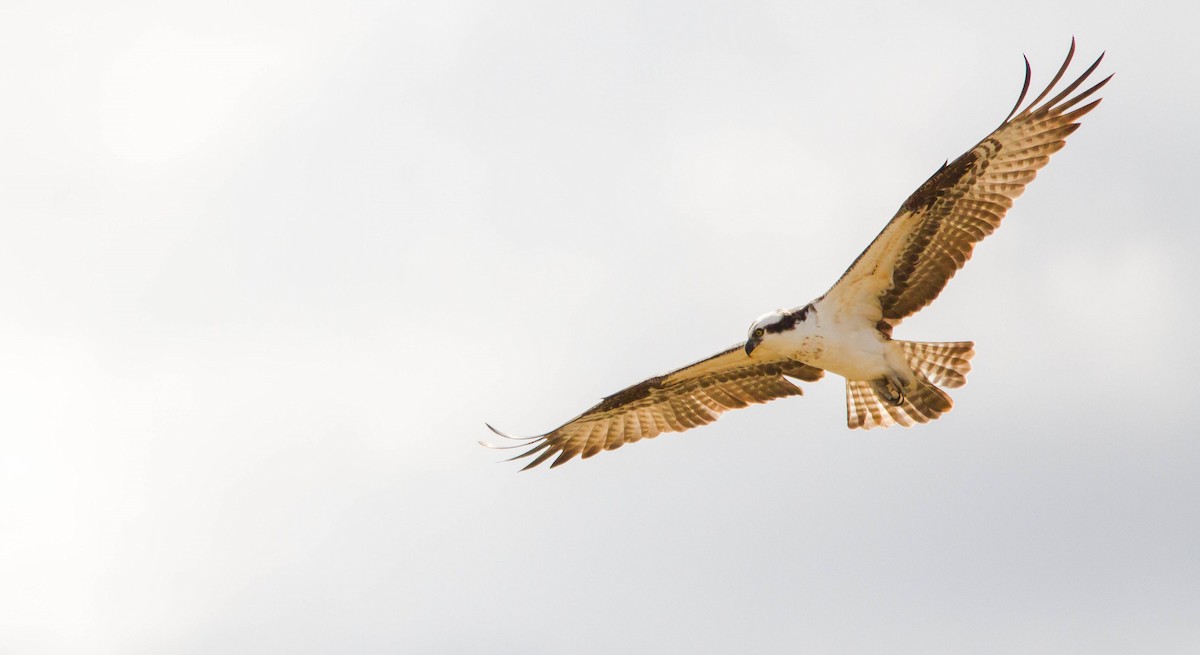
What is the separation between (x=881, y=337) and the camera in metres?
16.5

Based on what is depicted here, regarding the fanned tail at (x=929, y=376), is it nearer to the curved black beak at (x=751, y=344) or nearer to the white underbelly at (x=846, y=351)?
the white underbelly at (x=846, y=351)

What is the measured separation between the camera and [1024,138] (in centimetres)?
1575

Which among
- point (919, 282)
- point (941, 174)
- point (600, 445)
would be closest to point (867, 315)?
point (919, 282)

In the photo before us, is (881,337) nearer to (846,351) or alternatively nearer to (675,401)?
(846,351)

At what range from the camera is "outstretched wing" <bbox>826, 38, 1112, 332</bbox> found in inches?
617

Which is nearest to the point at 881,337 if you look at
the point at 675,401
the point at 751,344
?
the point at 751,344

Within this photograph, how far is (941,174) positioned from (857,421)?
2.98 meters

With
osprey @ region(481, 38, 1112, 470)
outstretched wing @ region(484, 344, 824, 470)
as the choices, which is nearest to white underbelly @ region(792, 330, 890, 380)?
osprey @ region(481, 38, 1112, 470)

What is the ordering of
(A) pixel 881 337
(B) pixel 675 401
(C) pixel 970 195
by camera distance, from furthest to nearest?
1. (B) pixel 675 401
2. (A) pixel 881 337
3. (C) pixel 970 195

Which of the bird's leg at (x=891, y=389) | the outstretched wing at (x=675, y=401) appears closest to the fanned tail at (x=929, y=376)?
the bird's leg at (x=891, y=389)

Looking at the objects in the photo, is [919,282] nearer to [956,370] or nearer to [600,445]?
[956,370]

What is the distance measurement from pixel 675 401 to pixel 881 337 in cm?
237

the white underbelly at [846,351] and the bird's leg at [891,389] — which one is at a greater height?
the white underbelly at [846,351]

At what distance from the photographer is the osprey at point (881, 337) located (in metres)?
15.8
